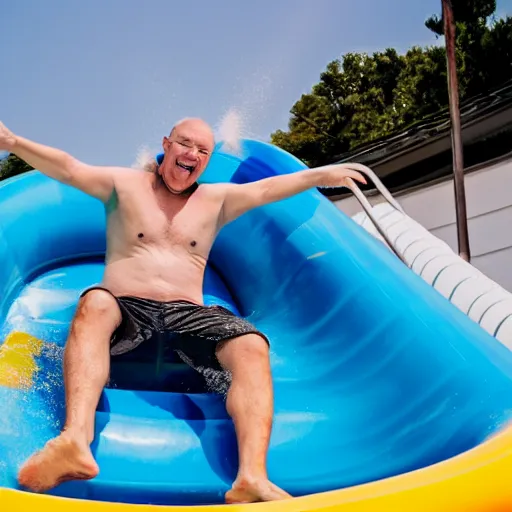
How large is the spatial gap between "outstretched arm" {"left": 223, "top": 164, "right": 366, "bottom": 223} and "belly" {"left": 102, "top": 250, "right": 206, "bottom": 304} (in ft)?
0.46

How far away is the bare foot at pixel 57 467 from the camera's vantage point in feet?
2.33

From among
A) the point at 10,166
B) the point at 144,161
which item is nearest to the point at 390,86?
the point at 10,166

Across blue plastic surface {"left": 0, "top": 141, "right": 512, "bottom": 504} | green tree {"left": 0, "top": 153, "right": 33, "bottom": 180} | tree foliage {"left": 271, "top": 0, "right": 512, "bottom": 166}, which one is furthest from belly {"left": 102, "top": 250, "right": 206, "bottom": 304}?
tree foliage {"left": 271, "top": 0, "right": 512, "bottom": 166}

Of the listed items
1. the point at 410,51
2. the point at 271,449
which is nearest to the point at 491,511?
the point at 271,449

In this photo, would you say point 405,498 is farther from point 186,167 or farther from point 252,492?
point 186,167

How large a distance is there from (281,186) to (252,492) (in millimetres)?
589

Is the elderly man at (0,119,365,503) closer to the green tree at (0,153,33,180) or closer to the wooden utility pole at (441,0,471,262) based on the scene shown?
the wooden utility pole at (441,0,471,262)

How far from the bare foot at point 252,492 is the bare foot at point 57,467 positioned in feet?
0.47

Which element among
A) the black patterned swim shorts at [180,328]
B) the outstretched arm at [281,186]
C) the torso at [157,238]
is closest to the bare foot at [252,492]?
the black patterned swim shorts at [180,328]

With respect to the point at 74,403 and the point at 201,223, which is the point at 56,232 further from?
the point at 74,403

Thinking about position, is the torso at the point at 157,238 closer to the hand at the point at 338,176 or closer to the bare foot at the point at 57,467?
the hand at the point at 338,176

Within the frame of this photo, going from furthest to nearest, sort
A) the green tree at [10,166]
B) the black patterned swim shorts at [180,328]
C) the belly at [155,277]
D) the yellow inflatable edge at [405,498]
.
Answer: the green tree at [10,166], the belly at [155,277], the black patterned swim shorts at [180,328], the yellow inflatable edge at [405,498]

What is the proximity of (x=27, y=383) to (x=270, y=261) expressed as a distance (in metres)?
0.59

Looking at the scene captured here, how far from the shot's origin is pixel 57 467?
708mm
